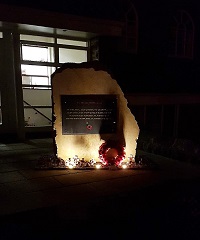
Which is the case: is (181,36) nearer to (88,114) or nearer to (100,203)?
(88,114)

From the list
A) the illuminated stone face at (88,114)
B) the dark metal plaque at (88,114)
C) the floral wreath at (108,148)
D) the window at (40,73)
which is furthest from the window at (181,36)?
the floral wreath at (108,148)

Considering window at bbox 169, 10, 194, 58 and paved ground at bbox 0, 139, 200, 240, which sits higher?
window at bbox 169, 10, 194, 58

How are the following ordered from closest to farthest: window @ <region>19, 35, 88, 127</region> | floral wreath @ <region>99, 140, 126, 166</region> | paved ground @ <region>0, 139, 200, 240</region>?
1. paved ground @ <region>0, 139, 200, 240</region>
2. floral wreath @ <region>99, 140, 126, 166</region>
3. window @ <region>19, 35, 88, 127</region>

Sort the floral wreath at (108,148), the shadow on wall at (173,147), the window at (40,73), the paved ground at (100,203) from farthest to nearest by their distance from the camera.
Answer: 1. the window at (40,73)
2. the shadow on wall at (173,147)
3. the floral wreath at (108,148)
4. the paved ground at (100,203)

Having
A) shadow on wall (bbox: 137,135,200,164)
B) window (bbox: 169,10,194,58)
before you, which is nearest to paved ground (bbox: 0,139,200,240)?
shadow on wall (bbox: 137,135,200,164)

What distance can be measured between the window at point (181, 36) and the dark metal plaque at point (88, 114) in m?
6.75

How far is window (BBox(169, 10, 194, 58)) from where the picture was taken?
9.98 metres

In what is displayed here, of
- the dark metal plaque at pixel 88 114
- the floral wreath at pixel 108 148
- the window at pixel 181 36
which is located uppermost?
the window at pixel 181 36

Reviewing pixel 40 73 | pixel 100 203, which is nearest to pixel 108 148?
pixel 100 203

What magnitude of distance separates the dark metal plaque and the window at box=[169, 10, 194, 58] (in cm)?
675

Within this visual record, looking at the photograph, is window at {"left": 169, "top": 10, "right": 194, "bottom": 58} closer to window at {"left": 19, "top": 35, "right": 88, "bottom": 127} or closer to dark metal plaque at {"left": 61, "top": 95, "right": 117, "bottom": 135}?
window at {"left": 19, "top": 35, "right": 88, "bottom": 127}

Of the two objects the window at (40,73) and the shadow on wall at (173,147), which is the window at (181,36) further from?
the shadow on wall at (173,147)

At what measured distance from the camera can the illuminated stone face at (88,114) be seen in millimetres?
4543

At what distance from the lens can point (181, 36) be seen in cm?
1032
